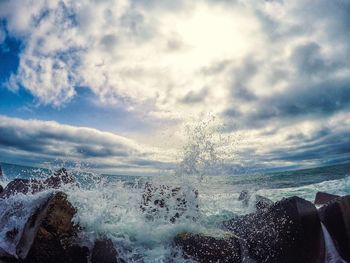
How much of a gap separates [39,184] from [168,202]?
3161mm

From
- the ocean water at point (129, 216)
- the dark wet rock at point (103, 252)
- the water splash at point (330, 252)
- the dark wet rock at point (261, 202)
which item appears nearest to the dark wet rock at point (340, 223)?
the water splash at point (330, 252)

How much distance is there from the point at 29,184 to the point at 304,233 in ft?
20.7

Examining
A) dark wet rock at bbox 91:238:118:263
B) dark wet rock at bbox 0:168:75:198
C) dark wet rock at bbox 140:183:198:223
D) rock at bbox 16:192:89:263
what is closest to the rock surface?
rock at bbox 16:192:89:263

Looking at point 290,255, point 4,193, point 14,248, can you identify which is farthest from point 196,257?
point 4,193

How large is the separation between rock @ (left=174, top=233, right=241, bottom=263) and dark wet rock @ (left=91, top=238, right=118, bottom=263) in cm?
111

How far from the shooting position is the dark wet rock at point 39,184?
7995 millimetres

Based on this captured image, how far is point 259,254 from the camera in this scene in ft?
20.0

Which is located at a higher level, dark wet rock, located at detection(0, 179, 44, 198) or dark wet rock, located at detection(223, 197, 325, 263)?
dark wet rock, located at detection(0, 179, 44, 198)

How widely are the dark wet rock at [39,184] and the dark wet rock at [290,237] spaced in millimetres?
4396

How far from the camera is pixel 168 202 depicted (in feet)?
24.0

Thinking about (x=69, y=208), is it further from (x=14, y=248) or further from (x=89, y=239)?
(x=14, y=248)

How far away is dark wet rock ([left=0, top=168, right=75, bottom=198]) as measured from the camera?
7.99m

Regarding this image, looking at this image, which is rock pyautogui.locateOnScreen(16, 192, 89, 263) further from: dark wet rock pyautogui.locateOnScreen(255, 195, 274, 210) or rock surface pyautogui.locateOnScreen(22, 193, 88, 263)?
dark wet rock pyautogui.locateOnScreen(255, 195, 274, 210)

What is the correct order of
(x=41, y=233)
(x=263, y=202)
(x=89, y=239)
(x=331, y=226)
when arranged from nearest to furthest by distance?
(x=41, y=233) < (x=89, y=239) < (x=331, y=226) < (x=263, y=202)
